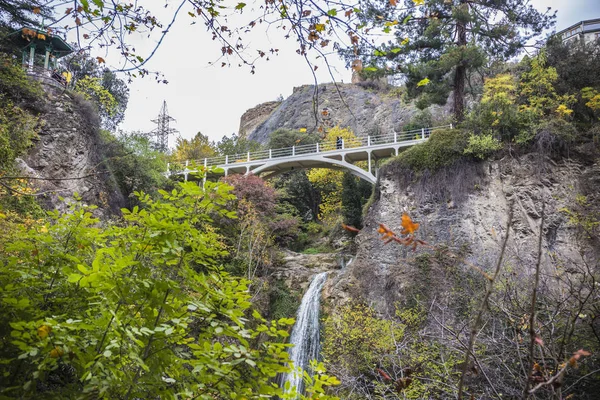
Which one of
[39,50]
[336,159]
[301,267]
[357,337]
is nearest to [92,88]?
[39,50]

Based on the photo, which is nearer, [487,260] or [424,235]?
[487,260]

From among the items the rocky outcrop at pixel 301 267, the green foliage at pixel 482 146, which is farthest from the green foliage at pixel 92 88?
the green foliage at pixel 482 146

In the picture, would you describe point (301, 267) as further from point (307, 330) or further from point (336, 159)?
point (336, 159)

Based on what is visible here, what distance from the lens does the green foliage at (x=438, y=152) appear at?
12242 mm

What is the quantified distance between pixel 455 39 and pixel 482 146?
4.35 metres

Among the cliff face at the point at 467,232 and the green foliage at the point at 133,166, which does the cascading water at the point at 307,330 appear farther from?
the green foliage at the point at 133,166

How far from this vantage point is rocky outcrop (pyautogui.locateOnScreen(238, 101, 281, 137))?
133 ft

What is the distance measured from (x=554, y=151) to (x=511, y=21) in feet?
13.7

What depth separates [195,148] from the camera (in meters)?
28.6

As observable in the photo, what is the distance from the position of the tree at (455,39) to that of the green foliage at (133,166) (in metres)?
10.0

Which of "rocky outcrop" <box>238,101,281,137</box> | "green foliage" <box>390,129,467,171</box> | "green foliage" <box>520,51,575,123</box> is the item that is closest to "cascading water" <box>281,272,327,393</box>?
"green foliage" <box>390,129,467,171</box>

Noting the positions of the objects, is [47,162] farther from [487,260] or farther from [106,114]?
[106,114]

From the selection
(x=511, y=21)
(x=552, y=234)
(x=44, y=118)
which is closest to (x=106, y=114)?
(x=44, y=118)

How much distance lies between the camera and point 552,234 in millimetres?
10672
